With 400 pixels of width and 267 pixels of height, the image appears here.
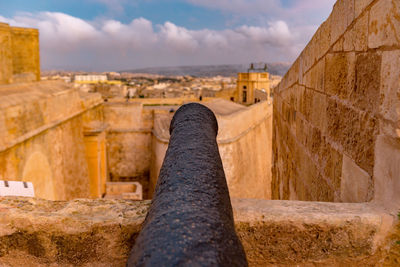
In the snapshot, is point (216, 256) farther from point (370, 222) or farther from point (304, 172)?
point (304, 172)

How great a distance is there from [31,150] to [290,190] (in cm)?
456

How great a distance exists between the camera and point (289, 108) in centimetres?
384

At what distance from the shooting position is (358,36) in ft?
5.42

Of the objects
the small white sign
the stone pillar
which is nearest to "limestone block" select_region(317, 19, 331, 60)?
the small white sign

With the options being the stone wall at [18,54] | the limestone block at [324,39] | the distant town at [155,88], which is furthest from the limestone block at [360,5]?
the distant town at [155,88]

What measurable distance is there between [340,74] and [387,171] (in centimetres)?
74

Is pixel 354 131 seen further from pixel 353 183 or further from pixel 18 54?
pixel 18 54

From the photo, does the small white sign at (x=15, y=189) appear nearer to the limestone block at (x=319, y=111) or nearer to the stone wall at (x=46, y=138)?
the limestone block at (x=319, y=111)

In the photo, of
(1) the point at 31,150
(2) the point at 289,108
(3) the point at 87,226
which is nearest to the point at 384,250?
(3) the point at 87,226

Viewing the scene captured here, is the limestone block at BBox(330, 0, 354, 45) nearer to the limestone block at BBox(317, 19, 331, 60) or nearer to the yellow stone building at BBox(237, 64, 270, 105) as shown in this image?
the limestone block at BBox(317, 19, 331, 60)

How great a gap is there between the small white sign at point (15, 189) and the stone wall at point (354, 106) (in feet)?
5.83

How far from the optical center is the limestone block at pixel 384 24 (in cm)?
129

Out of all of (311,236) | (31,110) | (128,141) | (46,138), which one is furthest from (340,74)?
(128,141)

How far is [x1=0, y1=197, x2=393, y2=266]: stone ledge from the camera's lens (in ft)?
4.52
